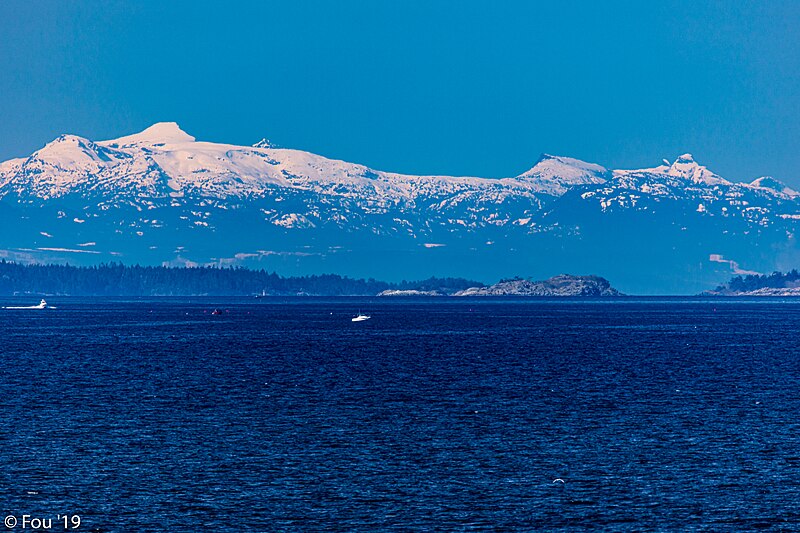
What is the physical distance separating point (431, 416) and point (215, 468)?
25.5 meters

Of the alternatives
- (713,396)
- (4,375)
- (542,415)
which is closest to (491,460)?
(542,415)

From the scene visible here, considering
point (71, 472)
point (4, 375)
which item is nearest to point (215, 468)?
point (71, 472)

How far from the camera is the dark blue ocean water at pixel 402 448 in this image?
57188 millimetres

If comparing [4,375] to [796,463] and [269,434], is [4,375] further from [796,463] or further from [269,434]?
[796,463]

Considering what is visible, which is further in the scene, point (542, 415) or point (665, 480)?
point (542, 415)

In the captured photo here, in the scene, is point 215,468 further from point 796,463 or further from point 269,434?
point 796,463

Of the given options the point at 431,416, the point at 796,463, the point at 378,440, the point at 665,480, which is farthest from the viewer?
the point at 431,416

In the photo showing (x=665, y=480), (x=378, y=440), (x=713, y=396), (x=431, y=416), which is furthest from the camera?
(x=713, y=396)

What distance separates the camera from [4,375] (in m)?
124

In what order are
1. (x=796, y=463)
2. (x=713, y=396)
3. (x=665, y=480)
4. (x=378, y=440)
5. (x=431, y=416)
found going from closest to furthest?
1. (x=665, y=480)
2. (x=796, y=463)
3. (x=378, y=440)
4. (x=431, y=416)
5. (x=713, y=396)

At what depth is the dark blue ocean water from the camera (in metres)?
57.2

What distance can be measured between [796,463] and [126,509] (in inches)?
1506

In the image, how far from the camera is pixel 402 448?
7400 cm

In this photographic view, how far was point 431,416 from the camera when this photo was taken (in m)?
89.2
